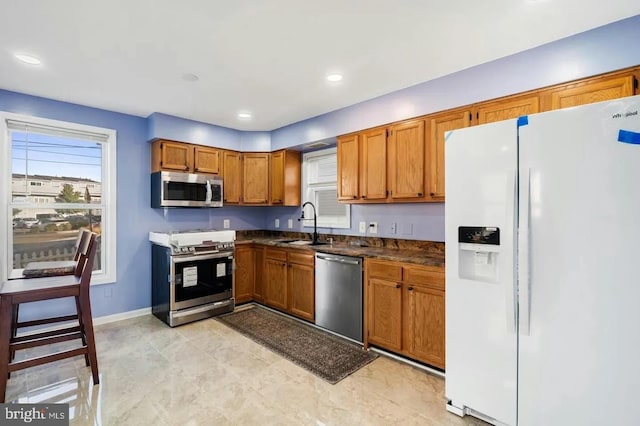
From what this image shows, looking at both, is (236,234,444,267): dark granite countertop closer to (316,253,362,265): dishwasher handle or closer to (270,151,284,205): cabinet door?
(316,253,362,265): dishwasher handle

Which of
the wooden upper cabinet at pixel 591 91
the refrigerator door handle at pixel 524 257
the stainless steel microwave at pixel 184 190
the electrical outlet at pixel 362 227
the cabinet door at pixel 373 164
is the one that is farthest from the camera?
the stainless steel microwave at pixel 184 190

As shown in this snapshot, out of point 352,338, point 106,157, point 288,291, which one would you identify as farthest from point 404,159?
point 106,157

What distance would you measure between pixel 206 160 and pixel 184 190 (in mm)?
579

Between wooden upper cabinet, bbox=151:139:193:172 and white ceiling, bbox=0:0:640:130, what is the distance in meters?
0.76

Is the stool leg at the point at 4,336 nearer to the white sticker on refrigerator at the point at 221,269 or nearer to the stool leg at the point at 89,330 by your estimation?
the stool leg at the point at 89,330

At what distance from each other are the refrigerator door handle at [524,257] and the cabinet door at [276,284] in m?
2.71

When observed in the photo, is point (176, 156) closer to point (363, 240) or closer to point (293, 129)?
point (293, 129)

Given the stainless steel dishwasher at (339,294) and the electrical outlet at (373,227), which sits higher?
the electrical outlet at (373,227)

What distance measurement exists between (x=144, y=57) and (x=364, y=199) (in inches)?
95.5

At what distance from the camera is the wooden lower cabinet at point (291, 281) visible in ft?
11.7

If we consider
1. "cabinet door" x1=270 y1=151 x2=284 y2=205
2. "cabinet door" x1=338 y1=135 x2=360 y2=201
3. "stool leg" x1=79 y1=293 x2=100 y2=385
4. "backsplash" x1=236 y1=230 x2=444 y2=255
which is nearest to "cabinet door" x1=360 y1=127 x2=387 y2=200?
"cabinet door" x1=338 y1=135 x2=360 y2=201

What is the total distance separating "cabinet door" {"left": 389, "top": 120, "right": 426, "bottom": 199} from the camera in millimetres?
2908

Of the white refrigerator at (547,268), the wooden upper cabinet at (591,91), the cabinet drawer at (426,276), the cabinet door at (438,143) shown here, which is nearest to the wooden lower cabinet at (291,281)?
the cabinet drawer at (426,276)

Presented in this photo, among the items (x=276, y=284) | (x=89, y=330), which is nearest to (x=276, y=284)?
(x=276, y=284)
